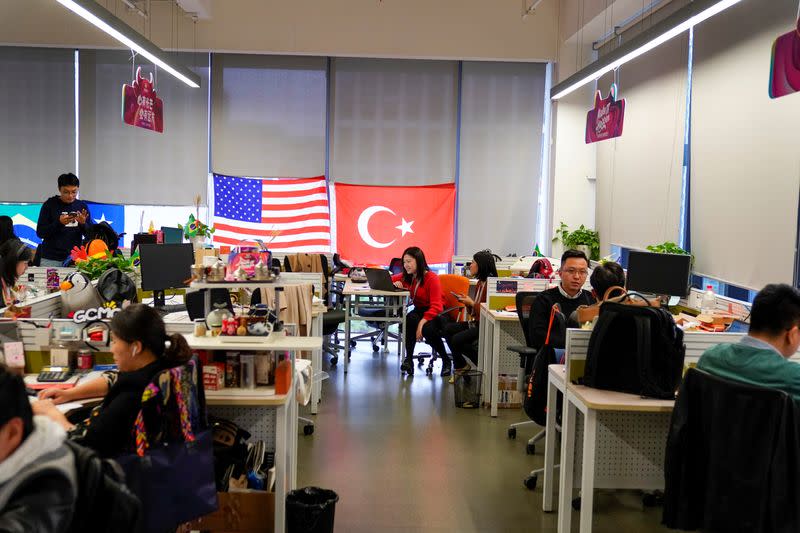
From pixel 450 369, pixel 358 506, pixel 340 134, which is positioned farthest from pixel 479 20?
pixel 358 506

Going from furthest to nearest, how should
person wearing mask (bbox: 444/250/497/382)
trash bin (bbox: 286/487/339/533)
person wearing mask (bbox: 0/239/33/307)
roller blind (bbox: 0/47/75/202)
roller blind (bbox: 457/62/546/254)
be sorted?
roller blind (bbox: 457/62/546/254) → roller blind (bbox: 0/47/75/202) → person wearing mask (bbox: 444/250/497/382) → person wearing mask (bbox: 0/239/33/307) → trash bin (bbox: 286/487/339/533)

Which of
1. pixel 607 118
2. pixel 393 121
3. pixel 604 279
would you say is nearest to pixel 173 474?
pixel 604 279

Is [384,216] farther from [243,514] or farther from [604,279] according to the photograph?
[243,514]

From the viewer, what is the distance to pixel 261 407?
12.4 feet

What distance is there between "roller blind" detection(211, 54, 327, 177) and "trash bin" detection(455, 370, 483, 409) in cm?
511

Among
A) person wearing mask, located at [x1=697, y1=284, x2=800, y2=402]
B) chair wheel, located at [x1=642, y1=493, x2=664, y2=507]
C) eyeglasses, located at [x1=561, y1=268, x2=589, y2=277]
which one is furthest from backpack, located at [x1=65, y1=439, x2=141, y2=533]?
eyeglasses, located at [x1=561, y1=268, x2=589, y2=277]

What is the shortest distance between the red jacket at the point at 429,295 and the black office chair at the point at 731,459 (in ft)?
15.1

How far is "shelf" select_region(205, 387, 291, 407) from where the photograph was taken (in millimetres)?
3393

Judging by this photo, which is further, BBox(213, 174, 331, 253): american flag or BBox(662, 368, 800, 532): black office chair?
BBox(213, 174, 331, 253): american flag

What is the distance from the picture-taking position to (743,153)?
6.12 metres

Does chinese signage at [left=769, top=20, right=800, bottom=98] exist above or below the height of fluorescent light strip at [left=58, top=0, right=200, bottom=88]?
below

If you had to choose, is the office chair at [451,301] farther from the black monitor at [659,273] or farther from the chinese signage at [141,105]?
the chinese signage at [141,105]

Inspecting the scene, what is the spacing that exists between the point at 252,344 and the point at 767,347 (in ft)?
6.96

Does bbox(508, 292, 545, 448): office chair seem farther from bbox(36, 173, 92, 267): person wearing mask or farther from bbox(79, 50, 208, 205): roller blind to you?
bbox(79, 50, 208, 205): roller blind
